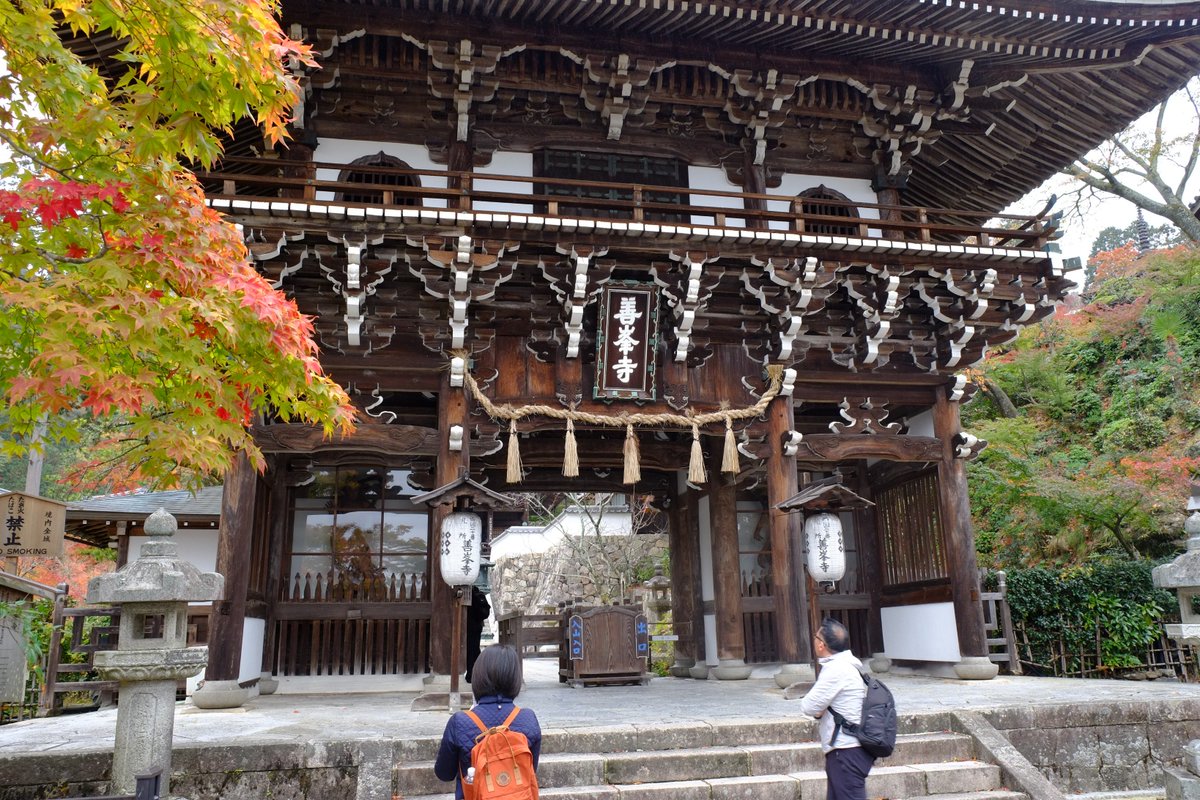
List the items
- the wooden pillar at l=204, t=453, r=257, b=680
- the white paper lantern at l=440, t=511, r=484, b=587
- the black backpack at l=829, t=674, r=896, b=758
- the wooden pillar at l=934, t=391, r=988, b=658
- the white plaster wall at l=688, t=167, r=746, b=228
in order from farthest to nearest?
the white plaster wall at l=688, t=167, r=746, b=228 < the wooden pillar at l=934, t=391, r=988, b=658 < the wooden pillar at l=204, t=453, r=257, b=680 < the white paper lantern at l=440, t=511, r=484, b=587 < the black backpack at l=829, t=674, r=896, b=758

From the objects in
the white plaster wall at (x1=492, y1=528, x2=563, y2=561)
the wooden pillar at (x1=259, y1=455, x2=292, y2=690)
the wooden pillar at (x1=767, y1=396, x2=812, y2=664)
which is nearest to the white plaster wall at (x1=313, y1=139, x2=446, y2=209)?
the wooden pillar at (x1=259, y1=455, x2=292, y2=690)

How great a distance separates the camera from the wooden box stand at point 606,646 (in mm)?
11352

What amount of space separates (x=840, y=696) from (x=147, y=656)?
4054 mm

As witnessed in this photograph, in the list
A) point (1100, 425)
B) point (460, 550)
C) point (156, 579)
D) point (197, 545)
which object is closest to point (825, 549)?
point (460, 550)

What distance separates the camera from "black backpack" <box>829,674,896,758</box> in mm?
4426

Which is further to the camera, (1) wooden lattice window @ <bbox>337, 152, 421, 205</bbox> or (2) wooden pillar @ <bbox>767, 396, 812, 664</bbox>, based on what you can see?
(1) wooden lattice window @ <bbox>337, 152, 421, 205</bbox>

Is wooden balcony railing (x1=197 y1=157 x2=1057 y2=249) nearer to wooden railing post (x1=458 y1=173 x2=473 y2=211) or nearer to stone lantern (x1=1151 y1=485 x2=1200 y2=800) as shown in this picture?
wooden railing post (x1=458 y1=173 x2=473 y2=211)

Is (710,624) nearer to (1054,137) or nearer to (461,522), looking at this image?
(461,522)

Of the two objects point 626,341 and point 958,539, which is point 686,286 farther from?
point 958,539

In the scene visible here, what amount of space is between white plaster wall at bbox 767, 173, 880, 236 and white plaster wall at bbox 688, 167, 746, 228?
0.53m

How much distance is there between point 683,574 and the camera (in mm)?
12938

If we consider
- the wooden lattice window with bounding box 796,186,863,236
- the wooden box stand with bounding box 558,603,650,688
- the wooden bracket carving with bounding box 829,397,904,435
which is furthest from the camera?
the wooden box stand with bounding box 558,603,650,688

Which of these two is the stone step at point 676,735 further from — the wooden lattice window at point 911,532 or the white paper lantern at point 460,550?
the wooden lattice window at point 911,532

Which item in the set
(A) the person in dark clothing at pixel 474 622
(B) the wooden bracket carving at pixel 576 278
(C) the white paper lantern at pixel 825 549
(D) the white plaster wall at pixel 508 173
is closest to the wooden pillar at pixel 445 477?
(A) the person in dark clothing at pixel 474 622
